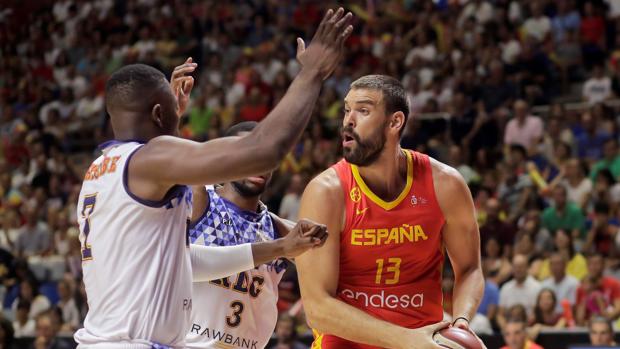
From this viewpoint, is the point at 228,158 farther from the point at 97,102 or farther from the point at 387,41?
the point at 97,102

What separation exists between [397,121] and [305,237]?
1.29 meters

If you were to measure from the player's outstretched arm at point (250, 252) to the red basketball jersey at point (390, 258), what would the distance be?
0.83m

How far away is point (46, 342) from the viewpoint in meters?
11.2

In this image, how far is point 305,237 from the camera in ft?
15.1

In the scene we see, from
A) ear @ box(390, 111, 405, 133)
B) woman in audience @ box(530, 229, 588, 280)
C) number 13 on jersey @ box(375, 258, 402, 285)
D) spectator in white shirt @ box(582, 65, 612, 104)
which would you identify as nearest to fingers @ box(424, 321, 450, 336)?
number 13 on jersey @ box(375, 258, 402, 285)

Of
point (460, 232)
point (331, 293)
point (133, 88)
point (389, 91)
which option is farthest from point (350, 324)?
point (133, 88)

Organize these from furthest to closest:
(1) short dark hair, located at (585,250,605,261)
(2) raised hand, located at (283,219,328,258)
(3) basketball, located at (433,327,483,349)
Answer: (1) short dark hair, located at (585,250,605,261) → (3) basketball, located at (433,327,483,349) → (2) raised hand, located at (283,219,328,258)

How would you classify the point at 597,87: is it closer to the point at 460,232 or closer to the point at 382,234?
the point at 460,232

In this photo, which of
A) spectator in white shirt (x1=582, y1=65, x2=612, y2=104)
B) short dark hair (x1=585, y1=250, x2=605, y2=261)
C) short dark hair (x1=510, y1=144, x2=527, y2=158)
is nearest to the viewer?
short dark hair (x1=585, y1=250, x2=605, y2=261)

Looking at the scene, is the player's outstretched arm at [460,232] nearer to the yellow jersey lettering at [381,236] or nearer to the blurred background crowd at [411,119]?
the yellow jersey lettering at [381,236]

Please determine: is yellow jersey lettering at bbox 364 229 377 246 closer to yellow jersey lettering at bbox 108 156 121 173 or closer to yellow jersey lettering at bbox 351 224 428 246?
yellow jersey lettering at bbox 351 224 428 246

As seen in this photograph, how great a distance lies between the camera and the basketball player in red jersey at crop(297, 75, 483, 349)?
5.54 meters

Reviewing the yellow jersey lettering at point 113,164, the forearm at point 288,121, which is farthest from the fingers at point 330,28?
the yellow jersey lettering at point 113,164

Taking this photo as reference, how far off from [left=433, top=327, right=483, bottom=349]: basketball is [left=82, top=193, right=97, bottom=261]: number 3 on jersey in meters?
1.94
